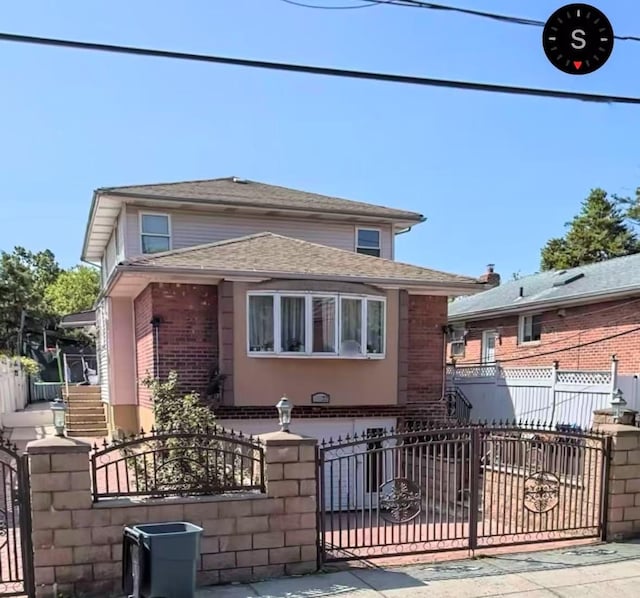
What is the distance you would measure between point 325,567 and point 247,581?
84cm

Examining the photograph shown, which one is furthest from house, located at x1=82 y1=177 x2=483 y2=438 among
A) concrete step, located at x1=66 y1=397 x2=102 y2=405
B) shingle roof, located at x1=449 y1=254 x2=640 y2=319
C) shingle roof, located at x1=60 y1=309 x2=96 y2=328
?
shingle roof, located at x1=60 y1=309 x2=96 y2=328

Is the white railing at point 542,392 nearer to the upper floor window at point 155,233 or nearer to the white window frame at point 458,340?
the white window frame at point 458,340

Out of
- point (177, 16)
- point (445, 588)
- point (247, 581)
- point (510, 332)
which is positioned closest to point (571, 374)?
point (510, 332)

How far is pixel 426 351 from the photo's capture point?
12422 millimetres

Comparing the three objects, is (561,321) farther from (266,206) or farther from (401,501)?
(401,501)

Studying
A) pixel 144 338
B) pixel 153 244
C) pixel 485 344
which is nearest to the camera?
pixel 144 338

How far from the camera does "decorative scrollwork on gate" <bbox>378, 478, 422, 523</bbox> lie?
245 inches

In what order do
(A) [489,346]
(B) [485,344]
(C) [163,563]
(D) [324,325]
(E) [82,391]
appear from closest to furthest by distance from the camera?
(C) [163,563] < (D) [324,325] < (E) [82,391] < (A) [489,346] < (B) [485,344]

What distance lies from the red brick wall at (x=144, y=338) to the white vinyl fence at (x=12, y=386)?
19.6ft

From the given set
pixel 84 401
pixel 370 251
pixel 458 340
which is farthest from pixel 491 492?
pixel 458 340

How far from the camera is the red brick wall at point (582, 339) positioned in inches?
544

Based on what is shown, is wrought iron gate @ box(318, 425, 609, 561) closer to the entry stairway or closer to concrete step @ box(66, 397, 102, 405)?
the entry stairway

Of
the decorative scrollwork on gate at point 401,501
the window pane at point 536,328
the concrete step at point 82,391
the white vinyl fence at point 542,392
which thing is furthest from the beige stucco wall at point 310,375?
the concrete step at point 82,391

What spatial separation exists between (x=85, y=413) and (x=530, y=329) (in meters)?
13.9
